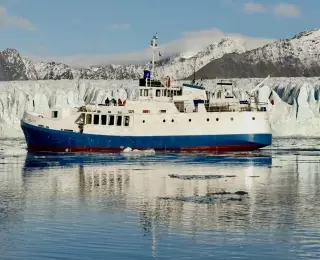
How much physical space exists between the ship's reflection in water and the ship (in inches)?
788

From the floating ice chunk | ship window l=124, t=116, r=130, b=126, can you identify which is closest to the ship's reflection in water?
the floating ice chunk

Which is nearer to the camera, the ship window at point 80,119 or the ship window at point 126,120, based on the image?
the ship window at point 80,119

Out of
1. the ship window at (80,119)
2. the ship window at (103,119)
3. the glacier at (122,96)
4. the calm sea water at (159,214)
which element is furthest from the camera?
the glacier at (122,96)

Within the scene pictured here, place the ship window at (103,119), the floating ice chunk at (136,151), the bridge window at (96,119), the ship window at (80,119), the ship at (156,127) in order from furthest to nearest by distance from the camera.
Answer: the ship window at (103,119)
the bridge window at (96,119)
the ship window at (80,119)
the ship at (156,127)
the floating ice chunk at (136,151)

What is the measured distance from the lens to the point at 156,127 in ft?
177

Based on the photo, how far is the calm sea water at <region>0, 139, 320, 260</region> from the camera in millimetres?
14016

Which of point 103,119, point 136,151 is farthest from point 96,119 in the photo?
point 136,151

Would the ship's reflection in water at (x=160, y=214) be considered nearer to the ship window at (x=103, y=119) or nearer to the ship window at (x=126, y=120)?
the ship window at (x=126, y=120)

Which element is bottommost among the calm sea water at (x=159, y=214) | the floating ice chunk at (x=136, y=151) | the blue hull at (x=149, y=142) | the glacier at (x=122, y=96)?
the calm sea water at (x=159, y=214)

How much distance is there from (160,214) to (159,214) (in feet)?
0.11

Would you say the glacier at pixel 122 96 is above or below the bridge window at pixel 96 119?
above

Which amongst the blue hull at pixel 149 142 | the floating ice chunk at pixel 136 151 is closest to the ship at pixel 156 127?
the blue hull at pixel 149 142

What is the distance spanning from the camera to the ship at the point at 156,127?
2101 inches

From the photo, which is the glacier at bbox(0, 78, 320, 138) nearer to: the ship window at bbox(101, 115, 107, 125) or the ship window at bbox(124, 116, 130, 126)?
the ship window at bbox(101, 115, 107, 125)
